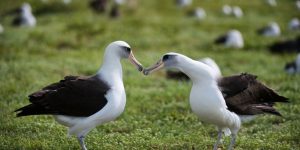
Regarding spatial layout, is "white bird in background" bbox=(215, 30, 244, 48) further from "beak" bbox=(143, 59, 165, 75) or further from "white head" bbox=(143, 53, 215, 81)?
"white head" bbox=(143, 53, 215, 81)

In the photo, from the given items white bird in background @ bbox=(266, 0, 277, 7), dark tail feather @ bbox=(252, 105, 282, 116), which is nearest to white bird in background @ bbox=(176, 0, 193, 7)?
white bird in background @ bbox=(266, 0, 277, 7)

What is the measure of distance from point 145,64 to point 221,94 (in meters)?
8.40

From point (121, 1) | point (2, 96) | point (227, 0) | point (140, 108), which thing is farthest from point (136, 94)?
point (227, 0)

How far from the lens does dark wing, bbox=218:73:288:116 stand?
7406mm

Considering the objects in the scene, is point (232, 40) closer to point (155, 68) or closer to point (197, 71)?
point (155, 68)

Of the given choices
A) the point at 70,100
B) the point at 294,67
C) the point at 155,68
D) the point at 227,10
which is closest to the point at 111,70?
the point at 155,68

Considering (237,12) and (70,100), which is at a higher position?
(70,100)

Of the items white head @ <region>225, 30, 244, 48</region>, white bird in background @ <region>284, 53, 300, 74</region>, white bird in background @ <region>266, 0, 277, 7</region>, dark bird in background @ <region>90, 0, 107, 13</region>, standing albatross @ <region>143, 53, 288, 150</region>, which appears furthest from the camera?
white bird in background @ <region>266, 0, 277, 7</region>

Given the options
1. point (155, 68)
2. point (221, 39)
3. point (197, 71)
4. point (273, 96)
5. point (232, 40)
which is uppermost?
point (197, 71)

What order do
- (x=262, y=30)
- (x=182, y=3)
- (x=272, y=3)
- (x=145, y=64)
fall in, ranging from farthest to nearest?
(x=272, y=3), (x=182, y=3), (x=262, y=30), (x=145, y=64)

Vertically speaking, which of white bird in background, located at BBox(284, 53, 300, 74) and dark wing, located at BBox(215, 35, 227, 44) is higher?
white bird in background, located at BBox(284, 53, 300, 74)

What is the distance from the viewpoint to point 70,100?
23.7ft

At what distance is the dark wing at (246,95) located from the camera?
24.3 feet

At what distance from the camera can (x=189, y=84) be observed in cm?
1327
